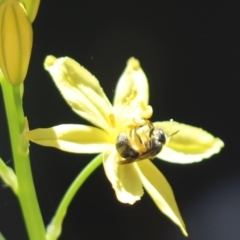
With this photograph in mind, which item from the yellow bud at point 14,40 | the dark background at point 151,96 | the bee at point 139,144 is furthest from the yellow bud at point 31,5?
the dark background at point 151,96

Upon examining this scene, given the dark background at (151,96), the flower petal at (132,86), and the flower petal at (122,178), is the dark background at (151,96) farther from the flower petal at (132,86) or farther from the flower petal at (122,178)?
the flower petal at (122,178)

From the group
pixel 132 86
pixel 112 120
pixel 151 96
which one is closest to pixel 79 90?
A: pixel 112 120

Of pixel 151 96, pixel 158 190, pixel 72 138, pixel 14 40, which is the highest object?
pixel 14 40

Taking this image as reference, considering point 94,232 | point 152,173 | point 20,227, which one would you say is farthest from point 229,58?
point 152,173

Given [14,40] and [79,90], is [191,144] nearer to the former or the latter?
[79,90]

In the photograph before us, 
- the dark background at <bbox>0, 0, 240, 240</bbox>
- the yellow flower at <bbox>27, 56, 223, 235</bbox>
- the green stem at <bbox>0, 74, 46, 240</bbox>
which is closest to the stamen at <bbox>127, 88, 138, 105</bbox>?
the yellow flower at <bbox>27, 56, 223, 235</bbox>

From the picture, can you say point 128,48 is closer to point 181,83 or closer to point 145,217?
point 181,83

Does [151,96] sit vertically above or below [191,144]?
below
